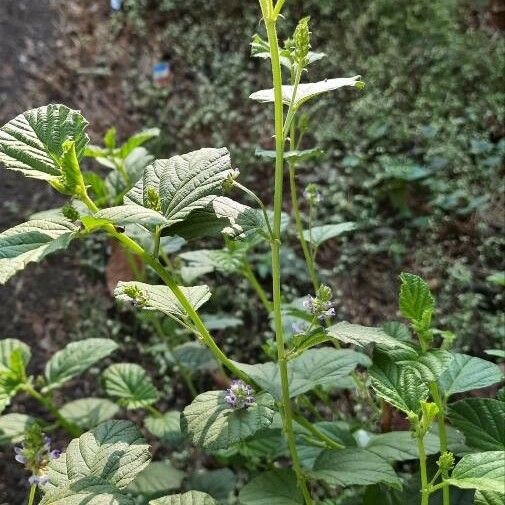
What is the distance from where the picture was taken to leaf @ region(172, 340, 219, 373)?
1669 mm

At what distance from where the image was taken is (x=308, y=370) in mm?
1246

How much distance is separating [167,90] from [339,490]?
1797mm

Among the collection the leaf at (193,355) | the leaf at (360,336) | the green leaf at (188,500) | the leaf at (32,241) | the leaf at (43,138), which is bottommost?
the leaf at (193,355)

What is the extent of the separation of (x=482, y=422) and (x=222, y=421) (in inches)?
16.3

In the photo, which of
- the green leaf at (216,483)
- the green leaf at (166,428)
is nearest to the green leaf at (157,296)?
the green leaf at (166,428)

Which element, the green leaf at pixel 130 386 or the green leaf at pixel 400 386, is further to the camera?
the green leaf at pixel 130 386

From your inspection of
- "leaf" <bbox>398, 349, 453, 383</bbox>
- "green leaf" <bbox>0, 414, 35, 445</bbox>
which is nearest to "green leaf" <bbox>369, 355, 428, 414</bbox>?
"leaf" <bbox>398, 349, 453, 383</bbox>

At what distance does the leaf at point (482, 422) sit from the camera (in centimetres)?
104

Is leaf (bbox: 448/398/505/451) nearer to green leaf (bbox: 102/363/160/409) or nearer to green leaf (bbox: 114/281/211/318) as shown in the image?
green leaf (bbox: 114/281/211/318)

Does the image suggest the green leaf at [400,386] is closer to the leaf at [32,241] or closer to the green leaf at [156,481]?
the leaf at [32,241]

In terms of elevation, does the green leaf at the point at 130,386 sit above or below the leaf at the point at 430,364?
below

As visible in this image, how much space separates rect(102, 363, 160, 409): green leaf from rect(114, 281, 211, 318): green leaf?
488mm

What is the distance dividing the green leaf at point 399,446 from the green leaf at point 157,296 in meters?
0.42

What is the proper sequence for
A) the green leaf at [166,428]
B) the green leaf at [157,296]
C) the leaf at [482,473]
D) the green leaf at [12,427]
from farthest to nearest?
the green leaf at [166,428] < the green leaf at [12,427] < the green leaf at [157,296] < the leaf at [482,473]
